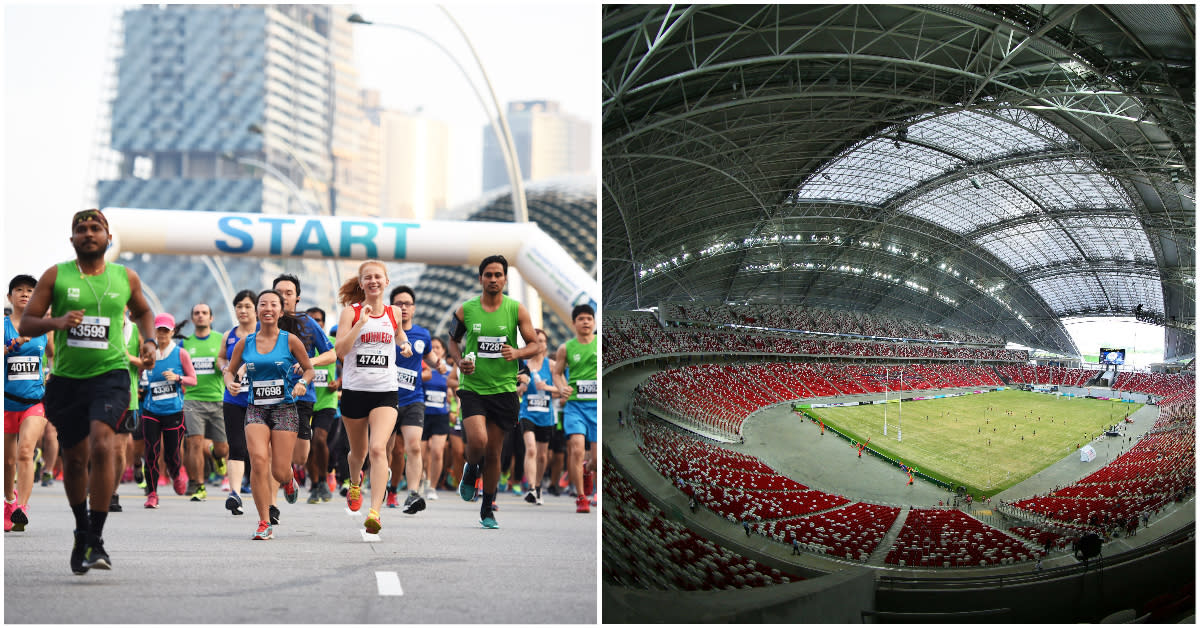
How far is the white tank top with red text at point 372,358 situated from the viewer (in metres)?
6.54

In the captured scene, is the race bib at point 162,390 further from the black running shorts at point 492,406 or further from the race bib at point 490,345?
the race bib at point 490,345

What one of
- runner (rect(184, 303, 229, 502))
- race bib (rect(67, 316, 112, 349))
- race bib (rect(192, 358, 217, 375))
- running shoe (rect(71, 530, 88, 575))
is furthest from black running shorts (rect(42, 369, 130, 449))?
race bib (rect(192, 358, 217, 375))

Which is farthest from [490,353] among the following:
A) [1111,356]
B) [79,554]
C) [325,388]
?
[1111,356]

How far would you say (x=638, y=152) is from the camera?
17.6ft

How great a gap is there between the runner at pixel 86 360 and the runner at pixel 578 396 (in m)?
3.78

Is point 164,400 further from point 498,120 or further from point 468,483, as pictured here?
point 498,120

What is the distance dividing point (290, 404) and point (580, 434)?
3501 mm

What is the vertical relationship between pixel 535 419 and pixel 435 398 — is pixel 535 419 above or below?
below

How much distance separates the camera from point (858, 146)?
5.40 m

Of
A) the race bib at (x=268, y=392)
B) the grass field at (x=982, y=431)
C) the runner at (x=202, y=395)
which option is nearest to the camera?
the grass field at (x=982, y=431)

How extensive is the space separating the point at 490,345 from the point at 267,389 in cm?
163

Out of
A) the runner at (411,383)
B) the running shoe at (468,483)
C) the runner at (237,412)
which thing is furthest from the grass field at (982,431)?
the runner at (237,412)

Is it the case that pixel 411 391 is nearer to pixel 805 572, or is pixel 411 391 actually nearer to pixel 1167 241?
pixel 805 572

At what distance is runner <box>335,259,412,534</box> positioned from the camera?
6473mm
